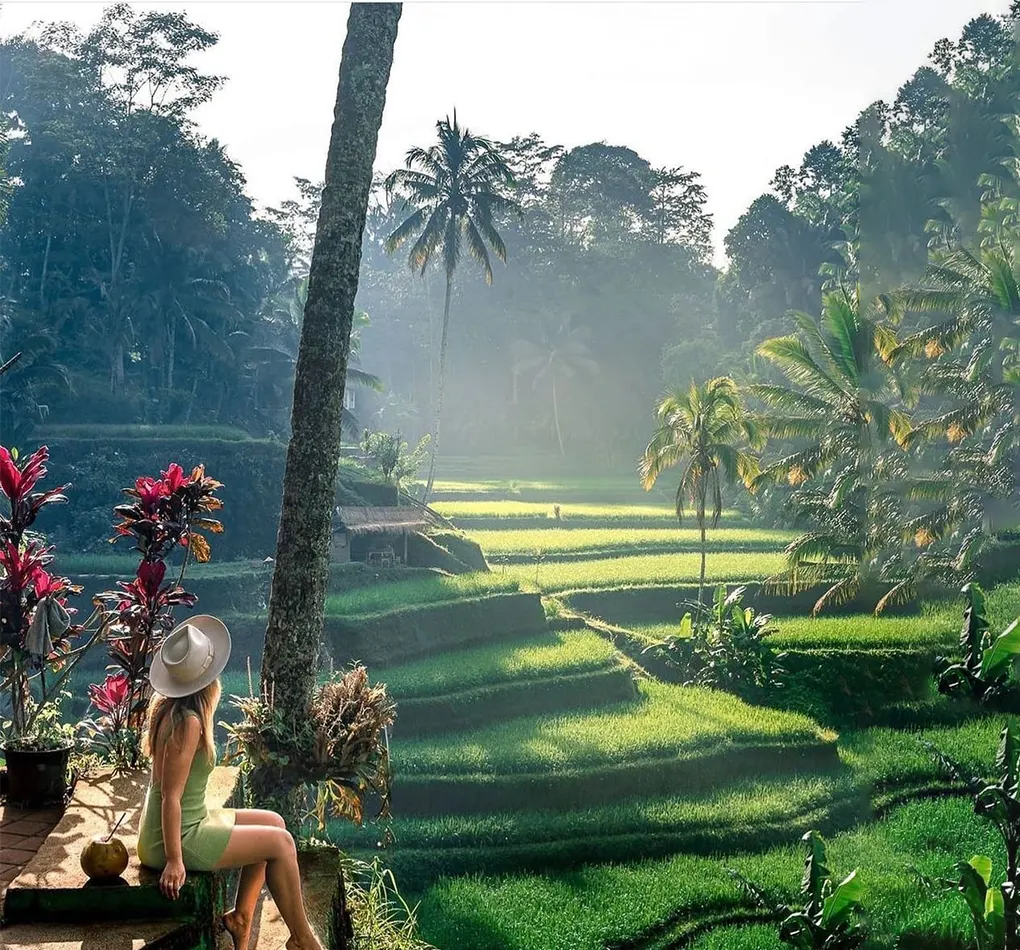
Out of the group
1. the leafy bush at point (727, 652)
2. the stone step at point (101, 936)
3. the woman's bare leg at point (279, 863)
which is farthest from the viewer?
the leafy bush at point (727, 652)

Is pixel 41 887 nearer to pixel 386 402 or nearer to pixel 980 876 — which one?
pixel 980 876

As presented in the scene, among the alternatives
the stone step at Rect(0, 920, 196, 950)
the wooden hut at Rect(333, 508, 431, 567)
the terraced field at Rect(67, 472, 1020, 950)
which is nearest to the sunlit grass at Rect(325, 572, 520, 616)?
the terraced field at Rect(67, 472, 1020, 950)

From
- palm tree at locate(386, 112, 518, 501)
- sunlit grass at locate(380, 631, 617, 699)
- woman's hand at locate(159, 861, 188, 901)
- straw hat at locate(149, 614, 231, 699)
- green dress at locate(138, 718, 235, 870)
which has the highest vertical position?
palm tree at locate(386, 112, 518, 501)

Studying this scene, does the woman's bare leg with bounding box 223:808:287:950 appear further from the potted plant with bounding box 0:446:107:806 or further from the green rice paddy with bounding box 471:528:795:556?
the green rice paddy with bounding box 471:528:795:556

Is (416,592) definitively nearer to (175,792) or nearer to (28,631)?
(28,631)

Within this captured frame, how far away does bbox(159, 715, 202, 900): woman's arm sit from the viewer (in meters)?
3.21

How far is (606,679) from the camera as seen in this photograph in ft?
40.7

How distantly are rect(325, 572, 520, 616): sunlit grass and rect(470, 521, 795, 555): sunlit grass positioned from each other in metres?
3.79

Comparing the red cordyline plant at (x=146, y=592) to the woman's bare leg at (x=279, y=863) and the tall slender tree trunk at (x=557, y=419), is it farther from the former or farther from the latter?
the tall slender tree trunk at (x=557, y=419)

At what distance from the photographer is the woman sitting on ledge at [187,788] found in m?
3.24

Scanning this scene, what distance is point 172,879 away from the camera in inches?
127

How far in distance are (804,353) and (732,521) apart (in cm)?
942

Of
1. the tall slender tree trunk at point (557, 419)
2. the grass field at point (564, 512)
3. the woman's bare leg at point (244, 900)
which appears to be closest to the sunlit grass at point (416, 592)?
the grass field at point (564, 512)

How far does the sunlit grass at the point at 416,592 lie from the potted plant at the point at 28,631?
8683 millimetres
